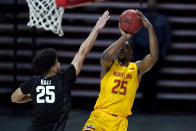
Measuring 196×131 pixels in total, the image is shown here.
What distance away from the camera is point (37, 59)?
5043 millimetres

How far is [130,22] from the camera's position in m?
5.88

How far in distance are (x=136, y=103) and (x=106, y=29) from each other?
5.22 feet

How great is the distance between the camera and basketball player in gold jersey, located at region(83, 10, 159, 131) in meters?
5.87

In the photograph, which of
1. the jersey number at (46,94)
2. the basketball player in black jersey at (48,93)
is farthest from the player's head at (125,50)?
the jersey number at (46,94)

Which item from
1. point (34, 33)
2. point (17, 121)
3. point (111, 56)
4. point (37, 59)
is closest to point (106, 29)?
point (34, 33)

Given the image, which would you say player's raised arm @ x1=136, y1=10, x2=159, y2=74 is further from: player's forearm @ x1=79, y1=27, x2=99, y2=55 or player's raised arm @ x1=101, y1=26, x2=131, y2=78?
player's forearm @ x1=79, y1=27, x2=99, y2=55

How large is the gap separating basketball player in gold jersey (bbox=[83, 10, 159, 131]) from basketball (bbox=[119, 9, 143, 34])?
0.28 feet

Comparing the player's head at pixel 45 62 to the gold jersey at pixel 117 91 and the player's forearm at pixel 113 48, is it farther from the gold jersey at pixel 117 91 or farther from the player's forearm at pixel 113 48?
the gold jersey at pixel 117 91

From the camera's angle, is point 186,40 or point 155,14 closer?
point 155,14

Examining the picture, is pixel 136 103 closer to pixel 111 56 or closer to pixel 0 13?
pixel 0 13

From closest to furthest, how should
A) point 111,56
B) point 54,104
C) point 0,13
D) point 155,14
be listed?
point 54,104 < point 111,56 < point 155,14 < point 0,13

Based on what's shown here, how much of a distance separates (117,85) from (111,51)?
1.45 ft

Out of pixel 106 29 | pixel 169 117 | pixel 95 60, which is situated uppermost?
pixel 106 29

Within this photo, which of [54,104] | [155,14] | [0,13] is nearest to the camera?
[54,104]
